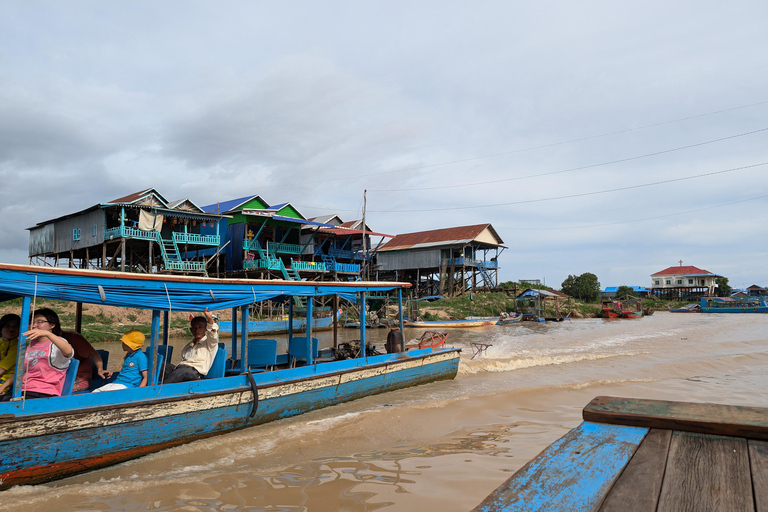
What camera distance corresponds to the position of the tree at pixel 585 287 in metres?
56.6

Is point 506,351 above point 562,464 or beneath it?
beneath

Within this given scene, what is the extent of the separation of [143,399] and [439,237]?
38.7 metres

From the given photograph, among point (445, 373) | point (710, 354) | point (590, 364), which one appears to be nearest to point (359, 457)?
point (445, 373)

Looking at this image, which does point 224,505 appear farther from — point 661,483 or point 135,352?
point 661,483

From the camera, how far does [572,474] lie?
1.88 m

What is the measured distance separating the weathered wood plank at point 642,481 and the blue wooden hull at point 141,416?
6.22 m

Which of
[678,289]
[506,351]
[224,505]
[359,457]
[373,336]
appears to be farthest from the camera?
[678,289]

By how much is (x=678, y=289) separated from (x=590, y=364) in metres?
73.2

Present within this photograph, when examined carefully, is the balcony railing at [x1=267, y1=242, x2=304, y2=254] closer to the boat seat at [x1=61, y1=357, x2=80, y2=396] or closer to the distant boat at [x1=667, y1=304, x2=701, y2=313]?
the boat seat at [x1=61, y1=357, x2=80, y2=396]

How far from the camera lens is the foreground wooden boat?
5.42 feet

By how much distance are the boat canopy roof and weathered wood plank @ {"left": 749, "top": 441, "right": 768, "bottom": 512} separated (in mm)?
6685

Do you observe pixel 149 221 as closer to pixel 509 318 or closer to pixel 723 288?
pixel 509 318

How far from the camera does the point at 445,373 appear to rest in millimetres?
12570

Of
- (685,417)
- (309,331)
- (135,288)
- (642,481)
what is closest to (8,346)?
(135,288)
